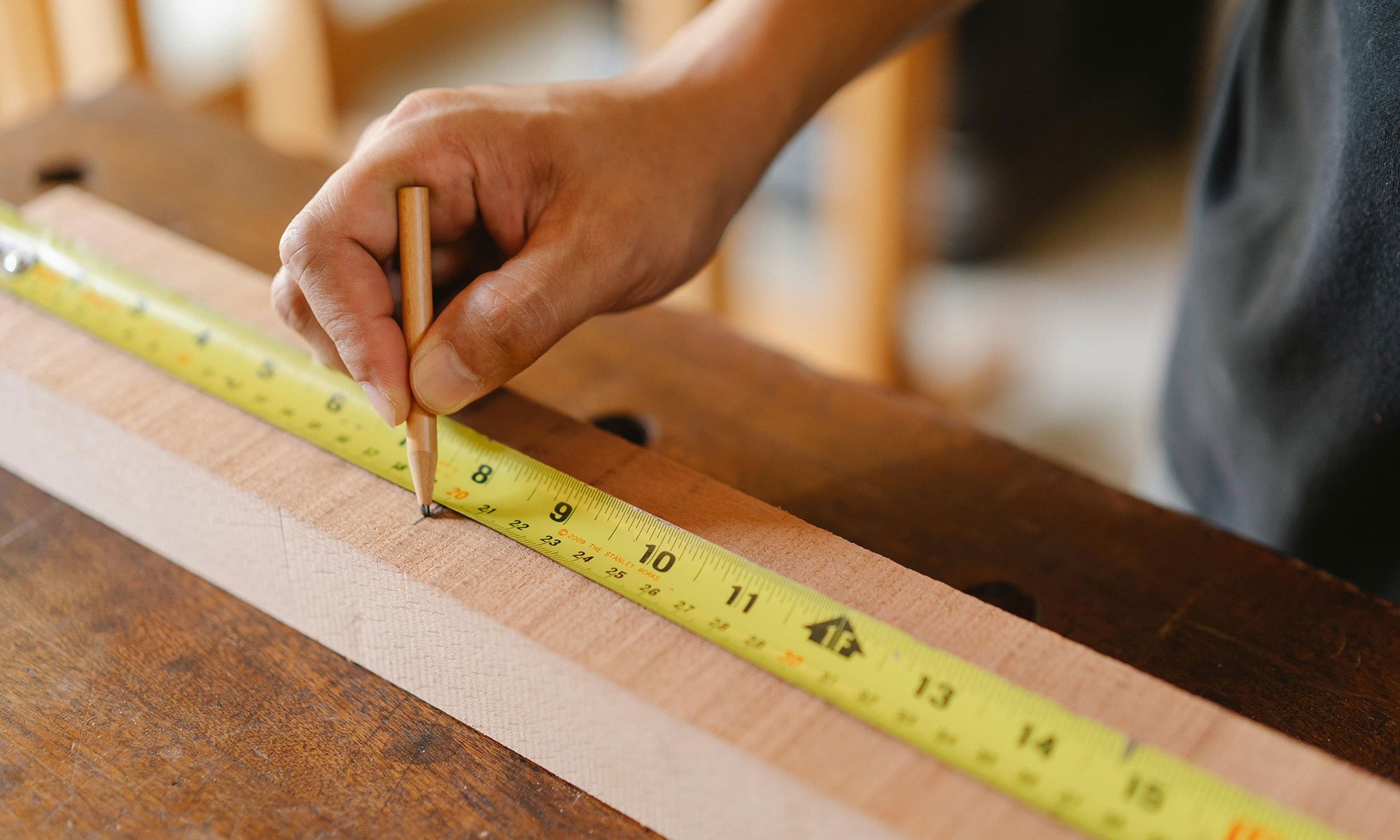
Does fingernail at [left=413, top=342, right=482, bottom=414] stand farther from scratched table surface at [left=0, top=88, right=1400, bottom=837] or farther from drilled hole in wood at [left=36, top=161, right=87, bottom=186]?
drilled hole in wood at [left=36, top=161, right=87, bottom=186]

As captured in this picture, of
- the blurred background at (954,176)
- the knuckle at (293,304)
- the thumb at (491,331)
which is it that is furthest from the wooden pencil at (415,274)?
the blurred background at (954,176)

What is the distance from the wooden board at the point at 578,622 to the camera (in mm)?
709

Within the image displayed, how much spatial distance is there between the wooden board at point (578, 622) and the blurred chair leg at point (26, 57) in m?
1.91

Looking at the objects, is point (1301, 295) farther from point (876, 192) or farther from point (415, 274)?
point (876, 192)

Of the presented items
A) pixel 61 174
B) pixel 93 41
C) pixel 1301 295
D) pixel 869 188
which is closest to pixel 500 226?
pixel 1301 295

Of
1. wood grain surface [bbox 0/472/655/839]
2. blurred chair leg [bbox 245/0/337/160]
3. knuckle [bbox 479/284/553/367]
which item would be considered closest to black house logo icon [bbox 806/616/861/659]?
wood grain surface [bbox 0/472/655/839]

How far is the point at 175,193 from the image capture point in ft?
5.14

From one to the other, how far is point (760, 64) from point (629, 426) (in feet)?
1.33

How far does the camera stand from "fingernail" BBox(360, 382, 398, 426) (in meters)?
0.92

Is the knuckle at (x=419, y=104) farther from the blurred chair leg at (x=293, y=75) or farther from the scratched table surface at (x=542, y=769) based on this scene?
the blurred chair leg at (x=293, y=75)

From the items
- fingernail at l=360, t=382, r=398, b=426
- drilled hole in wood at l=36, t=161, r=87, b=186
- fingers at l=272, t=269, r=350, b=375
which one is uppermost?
fingers at l=272, t=269, r=350, b=375

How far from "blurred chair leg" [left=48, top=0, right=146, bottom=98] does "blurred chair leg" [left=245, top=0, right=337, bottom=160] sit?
0.42 m

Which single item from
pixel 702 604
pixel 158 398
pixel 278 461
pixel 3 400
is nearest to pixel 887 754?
pixel 702 604

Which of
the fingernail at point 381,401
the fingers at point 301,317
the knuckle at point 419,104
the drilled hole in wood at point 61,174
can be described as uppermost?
the knuckle at point 419,104
